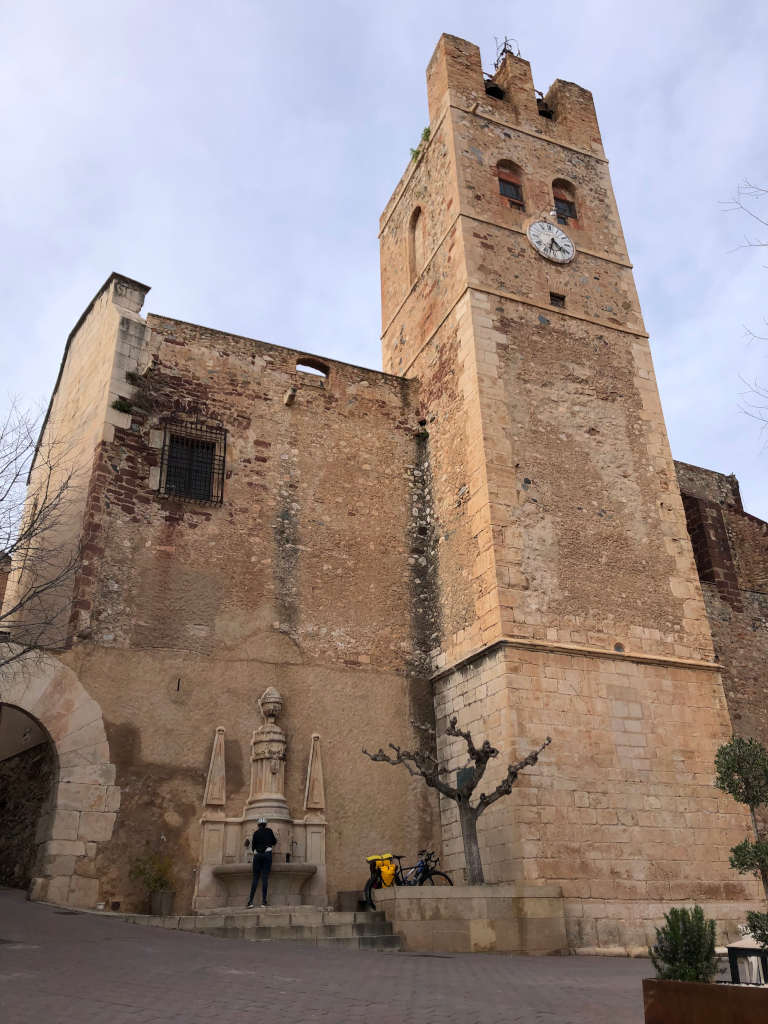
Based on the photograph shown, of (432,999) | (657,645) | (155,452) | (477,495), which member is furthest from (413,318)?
(432,999)

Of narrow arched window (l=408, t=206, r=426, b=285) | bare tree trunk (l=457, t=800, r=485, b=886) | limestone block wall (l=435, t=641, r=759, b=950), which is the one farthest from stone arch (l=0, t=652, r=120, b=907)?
narrow arched window (l=408, t=206, r=426, b=285)

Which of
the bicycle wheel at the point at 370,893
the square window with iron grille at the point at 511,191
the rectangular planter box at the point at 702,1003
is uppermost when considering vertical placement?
the square window with iron grille at the point at 511,191

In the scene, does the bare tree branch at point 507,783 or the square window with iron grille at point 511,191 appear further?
the square window with iron grille at point 511,191

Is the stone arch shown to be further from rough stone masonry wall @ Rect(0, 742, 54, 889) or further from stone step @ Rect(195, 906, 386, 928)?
stone step @ Rect(195, 906, 386, 928)

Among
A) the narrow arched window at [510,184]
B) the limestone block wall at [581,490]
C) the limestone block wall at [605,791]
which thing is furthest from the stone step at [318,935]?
the narrow arched window at [510,184]

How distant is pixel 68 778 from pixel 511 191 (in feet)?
40.0

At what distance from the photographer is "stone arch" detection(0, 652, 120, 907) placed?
9.32 metres

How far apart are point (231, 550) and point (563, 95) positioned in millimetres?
12257

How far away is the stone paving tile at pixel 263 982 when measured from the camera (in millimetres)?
4891

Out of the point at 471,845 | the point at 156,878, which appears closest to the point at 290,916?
the point at 156,878

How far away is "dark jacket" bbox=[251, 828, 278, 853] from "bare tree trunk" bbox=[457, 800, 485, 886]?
2.16 metres

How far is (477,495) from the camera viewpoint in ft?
40.5

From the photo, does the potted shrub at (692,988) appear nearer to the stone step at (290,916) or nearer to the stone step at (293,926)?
the stone step at (293,926)

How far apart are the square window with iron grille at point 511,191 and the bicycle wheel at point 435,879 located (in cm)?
1114
